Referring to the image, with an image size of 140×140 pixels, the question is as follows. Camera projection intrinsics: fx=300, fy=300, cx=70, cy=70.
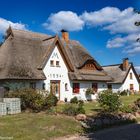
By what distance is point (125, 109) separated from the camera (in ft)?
77.2

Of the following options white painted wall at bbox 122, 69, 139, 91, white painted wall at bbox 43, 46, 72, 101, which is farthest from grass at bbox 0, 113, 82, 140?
white painted wall at bbox 122, 69, 139, 91

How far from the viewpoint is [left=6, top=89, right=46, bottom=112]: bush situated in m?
23.2

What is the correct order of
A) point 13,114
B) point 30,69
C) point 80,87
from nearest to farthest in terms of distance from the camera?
point 13,114
point 30,69
point 80,87

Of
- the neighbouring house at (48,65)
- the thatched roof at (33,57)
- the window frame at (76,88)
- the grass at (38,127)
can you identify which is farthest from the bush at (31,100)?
the window frame at (76,88)

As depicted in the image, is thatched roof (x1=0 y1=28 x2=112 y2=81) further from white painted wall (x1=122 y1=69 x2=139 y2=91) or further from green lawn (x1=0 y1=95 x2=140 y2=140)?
white painted wall (x1=122 y1=69 x2=139 y2=91)

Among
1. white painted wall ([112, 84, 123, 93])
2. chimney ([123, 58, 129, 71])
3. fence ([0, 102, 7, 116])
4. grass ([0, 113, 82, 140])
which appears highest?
chimney ([123, 58, 129, 71])

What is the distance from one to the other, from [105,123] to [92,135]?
3.78m

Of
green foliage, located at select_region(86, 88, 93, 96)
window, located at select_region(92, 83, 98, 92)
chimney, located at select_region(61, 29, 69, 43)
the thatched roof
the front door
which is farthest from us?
chimney, located at select_region(61, 29, 69, 43)

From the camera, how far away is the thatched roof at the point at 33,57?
1213 inches

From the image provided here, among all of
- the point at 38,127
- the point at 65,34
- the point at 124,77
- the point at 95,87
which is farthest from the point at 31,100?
the point at 124,77

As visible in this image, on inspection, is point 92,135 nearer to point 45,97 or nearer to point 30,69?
point 45,97

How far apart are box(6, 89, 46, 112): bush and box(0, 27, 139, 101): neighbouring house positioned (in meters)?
5.35

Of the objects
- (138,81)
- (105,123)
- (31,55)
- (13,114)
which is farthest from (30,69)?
(138,81)

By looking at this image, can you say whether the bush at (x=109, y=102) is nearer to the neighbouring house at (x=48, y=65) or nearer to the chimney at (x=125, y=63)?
the neighbouring house at (x=48, y=65)
